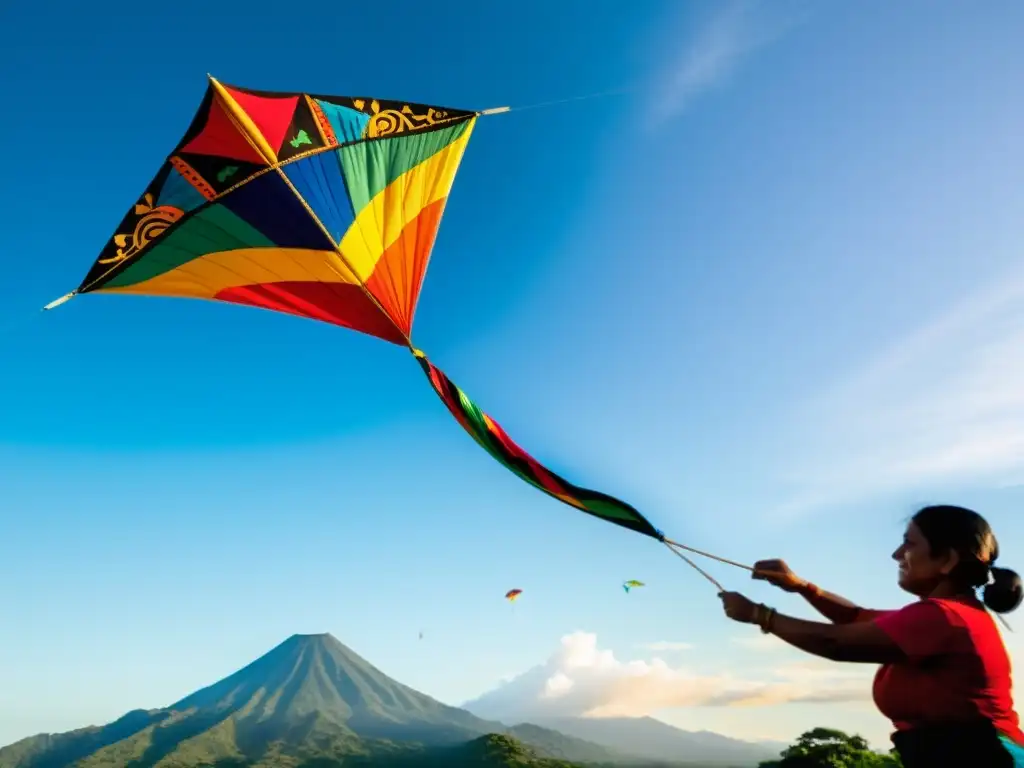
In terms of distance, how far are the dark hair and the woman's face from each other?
28 mm

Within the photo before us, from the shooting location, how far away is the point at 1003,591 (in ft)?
8.86

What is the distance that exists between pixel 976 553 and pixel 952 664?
483 mm

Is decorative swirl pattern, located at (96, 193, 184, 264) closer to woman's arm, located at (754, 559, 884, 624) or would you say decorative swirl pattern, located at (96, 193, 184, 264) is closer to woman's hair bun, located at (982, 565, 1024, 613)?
woman's arm, located at (754, 559, 884, 624)

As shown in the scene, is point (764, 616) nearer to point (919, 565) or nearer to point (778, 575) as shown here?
point (778, 575)

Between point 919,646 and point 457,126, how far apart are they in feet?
23.8

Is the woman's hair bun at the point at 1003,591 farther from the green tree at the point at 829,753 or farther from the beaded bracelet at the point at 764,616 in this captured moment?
the green tree at the point at 829,753

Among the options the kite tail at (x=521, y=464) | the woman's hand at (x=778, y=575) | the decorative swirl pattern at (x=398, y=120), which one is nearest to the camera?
the woman's hand at (x=778, y=575)

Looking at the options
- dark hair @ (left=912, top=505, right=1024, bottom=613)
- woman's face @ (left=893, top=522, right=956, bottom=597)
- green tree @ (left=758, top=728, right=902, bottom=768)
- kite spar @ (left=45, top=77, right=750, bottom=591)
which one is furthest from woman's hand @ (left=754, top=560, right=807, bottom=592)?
green tree @ (left=758, top=728, right=902, bottom=768)

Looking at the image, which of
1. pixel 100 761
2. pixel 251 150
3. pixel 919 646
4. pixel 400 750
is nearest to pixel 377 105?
pixel 251 150

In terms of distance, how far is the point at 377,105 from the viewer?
7543mm

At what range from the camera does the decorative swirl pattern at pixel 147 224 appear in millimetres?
6691

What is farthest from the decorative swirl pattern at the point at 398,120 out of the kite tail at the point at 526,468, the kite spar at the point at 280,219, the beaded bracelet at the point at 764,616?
the beaded bracelet at the point at 764,616

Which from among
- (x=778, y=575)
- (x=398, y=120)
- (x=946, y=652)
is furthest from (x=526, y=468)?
(x=398, y=120)

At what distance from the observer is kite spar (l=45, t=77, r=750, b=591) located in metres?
6.70
